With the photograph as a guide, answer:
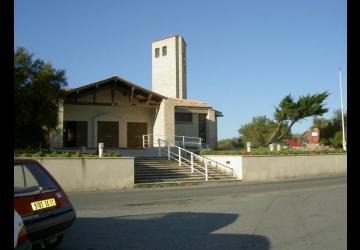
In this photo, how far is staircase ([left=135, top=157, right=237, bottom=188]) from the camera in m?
22.3

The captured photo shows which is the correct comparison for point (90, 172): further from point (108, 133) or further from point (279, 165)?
point (108, 133)

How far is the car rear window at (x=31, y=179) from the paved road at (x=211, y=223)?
1.21 meters

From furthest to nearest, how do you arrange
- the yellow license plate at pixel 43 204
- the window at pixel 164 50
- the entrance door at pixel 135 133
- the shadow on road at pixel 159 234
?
the window at pixel 164 50, the entrance door at pixel 135 133, the shadow on road at pixel 159 234, the yellow license plate at pixel 43 204

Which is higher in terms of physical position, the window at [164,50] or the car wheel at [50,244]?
the window at [164,50]

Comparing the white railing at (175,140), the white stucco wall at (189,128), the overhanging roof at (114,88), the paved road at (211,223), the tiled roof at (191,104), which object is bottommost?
the paved road at (211,223)

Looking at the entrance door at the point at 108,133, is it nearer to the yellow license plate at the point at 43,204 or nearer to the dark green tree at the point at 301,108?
the dark green tree at the point at 301,108

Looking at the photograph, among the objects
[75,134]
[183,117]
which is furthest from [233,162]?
[75,134]

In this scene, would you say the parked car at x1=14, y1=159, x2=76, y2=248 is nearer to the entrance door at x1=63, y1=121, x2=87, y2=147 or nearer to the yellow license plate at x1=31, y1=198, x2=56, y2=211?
the yellow license plate at x1=31, y1=198, x2=56, y2=211

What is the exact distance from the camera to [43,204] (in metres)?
6.89

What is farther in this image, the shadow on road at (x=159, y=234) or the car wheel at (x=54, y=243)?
the shadow on road at (x=159, y=234)

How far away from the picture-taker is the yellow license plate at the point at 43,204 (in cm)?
673

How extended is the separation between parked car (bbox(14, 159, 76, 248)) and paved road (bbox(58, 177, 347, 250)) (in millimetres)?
781

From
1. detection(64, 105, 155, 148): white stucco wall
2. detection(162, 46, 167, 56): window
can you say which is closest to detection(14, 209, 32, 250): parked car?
detection(64, 105, 155, 148): white stucco wall

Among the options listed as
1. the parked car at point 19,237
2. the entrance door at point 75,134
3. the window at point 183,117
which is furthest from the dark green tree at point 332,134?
the parked car at point 19,237
